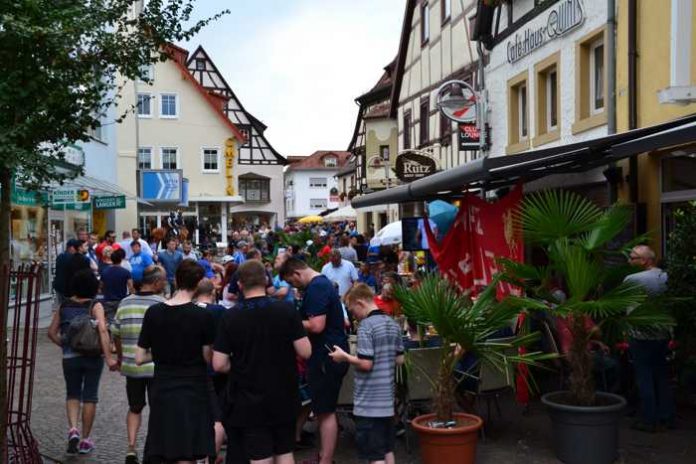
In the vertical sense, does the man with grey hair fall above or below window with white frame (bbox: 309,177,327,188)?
below

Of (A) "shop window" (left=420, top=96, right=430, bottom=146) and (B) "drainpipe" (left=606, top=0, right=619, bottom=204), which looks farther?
(A) "shop window" (left=420, top=96, right=430, bottom=146)

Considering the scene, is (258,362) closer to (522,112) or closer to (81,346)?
(81,346)

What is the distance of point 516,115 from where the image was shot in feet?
47.2

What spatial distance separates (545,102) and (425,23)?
8801mm

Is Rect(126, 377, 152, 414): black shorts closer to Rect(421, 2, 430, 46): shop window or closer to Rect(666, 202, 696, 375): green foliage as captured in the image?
Rect(666, 202, 696, 375): green foliage

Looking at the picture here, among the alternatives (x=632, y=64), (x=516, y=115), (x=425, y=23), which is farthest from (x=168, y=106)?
(x=632, y=64)

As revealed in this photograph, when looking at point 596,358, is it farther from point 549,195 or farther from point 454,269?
point 454,269

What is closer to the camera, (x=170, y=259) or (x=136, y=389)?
(x=136, y=389)

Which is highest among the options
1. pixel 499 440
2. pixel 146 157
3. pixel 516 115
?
pixel 146 157

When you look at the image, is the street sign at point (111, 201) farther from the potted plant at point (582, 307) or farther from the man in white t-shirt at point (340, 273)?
the potted plant at point (582, 307)

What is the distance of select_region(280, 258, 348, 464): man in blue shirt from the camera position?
19.9 feet

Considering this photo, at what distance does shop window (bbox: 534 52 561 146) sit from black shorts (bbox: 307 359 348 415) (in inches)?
308

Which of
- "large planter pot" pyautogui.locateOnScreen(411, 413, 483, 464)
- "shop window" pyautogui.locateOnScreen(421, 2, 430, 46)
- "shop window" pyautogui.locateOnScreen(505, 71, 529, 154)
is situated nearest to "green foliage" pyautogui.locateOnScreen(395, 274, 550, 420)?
"large planter pot" pyautogui.locateOnScreen(411, 413, 483, 464)

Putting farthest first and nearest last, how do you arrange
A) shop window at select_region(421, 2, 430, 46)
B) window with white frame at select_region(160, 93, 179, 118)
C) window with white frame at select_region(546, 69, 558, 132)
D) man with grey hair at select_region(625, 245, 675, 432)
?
window with white frame at select_region(160, 93, 179, 118)
shop window at select_region(421, 2, 430, 46)
window with white frame at select_region(546, 69, 558, 132)
man with grey hair at select_region(625, 245, 675, 432)
